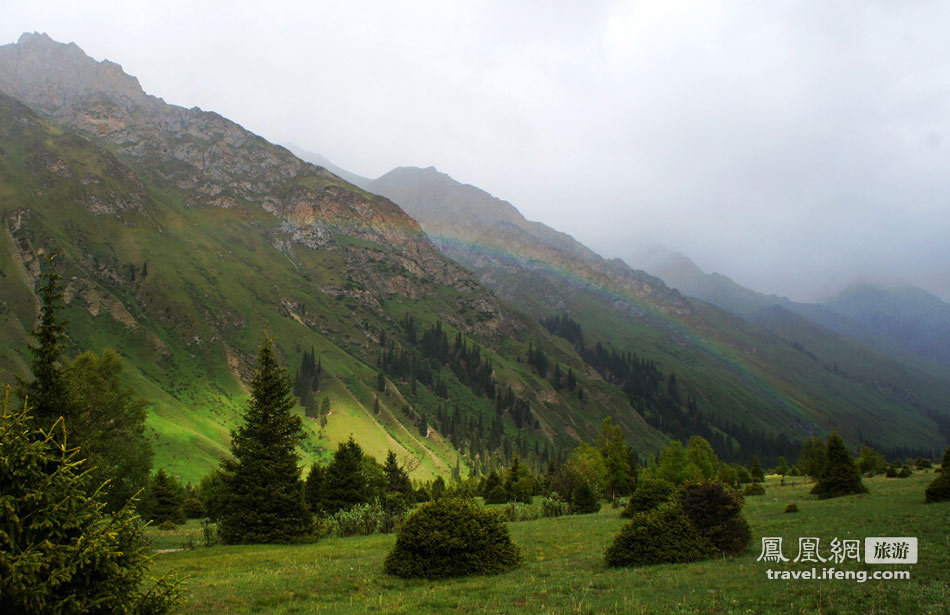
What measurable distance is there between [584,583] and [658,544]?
5.05 meters

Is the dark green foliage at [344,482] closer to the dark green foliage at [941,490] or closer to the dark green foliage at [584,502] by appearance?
the dark green foliage at [584,502]

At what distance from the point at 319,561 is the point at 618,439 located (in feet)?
188

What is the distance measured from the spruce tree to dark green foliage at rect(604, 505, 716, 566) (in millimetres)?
21306

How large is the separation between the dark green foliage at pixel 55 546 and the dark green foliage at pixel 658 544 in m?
16.9

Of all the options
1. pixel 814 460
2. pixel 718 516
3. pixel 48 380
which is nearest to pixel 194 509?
pixel 48 380

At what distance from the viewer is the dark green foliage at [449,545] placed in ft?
62.9

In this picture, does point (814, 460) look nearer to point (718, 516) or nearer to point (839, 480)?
point (839, 480)

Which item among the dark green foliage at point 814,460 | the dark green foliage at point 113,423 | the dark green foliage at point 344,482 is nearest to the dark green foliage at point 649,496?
the dark green foliage at point 344,482

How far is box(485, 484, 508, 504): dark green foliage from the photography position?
65.9 metres

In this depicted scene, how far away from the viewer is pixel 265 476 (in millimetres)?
31016

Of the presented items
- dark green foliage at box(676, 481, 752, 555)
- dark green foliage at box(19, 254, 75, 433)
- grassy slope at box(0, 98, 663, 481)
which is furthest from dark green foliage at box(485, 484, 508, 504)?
grassy slope at box(0, 98, 663, 481)

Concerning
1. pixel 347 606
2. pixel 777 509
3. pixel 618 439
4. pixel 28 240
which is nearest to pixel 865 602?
pixel 347 606

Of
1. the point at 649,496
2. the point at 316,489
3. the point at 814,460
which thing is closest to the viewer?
the point at 649,496

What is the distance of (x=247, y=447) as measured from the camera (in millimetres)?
31562
